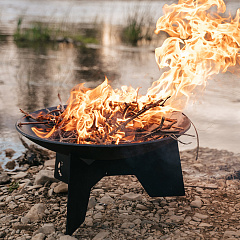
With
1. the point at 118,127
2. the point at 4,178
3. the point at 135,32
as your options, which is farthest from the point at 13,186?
the point at 135,32

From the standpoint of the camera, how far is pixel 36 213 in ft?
10.8

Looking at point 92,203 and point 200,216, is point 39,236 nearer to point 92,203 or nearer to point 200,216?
point 92,203

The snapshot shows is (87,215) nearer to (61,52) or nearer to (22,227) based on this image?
(22,227)

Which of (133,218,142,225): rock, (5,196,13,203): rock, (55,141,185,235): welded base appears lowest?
(5,196,13,203): rock

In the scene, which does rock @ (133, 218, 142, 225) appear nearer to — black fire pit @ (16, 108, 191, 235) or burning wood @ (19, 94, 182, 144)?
black fire pit @ (16, 108, 191, 235)

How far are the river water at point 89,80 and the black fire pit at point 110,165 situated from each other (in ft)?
4.43

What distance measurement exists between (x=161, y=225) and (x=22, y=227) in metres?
1.05

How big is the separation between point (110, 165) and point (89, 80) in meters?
4.76

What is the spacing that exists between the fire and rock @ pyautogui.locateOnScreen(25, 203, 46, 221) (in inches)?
24.3

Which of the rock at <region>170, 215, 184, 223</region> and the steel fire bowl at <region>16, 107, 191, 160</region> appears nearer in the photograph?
the steel fire bowl at <region>16, 107, 191, 160</region>

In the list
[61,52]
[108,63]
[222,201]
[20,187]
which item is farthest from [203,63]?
[61,52]

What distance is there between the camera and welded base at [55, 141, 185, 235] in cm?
299

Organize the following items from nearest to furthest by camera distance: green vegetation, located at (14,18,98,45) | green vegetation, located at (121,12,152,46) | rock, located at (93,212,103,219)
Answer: rock, located at (93,212,103,219) → green vegetation, located at (121,12,152,46) → green vegetation, located at (14,18,98,45)

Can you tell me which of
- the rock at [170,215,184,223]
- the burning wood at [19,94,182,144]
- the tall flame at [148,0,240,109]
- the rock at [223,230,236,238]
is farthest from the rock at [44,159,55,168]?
the rock at [223,230,236,238]
